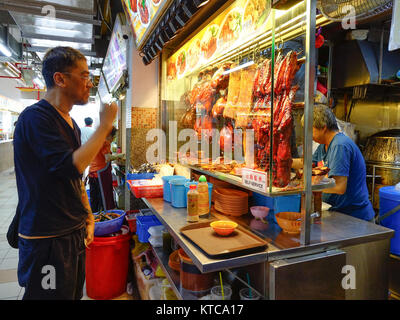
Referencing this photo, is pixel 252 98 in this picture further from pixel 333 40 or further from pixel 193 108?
pixel 333 40

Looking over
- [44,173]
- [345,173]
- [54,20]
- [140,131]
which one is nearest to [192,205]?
[44,173]

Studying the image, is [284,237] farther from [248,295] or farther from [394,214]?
[394,214]

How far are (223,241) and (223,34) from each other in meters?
2.00

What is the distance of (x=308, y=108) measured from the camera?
151cm

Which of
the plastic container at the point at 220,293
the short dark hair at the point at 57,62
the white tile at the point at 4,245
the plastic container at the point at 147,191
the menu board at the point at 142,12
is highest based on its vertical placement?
the menu board at the point at 142,12

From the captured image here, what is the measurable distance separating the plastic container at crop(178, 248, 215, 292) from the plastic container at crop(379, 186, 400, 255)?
97.5 inches

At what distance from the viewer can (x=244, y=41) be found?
241 cm

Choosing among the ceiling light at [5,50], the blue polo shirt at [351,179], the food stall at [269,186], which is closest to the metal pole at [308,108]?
the food stall at [269,186]

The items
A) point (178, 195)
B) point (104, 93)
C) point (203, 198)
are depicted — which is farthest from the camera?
point (104, 93)

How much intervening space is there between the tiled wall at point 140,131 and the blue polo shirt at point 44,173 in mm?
2292

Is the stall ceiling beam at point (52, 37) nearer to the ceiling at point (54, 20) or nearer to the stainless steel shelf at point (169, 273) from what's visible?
the ceiling at point (54, 20)

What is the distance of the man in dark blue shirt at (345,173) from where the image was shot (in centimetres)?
239
